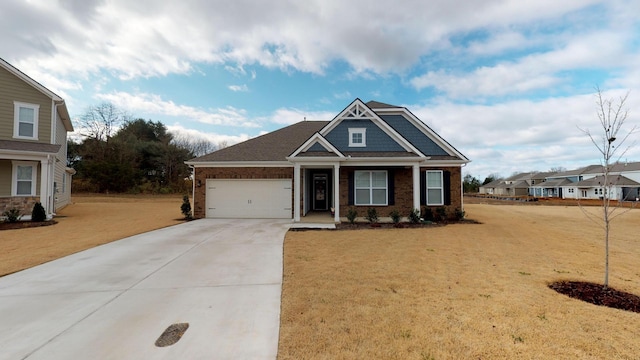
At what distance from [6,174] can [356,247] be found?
16.8 m

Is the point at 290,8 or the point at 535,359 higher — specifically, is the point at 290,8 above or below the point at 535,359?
above

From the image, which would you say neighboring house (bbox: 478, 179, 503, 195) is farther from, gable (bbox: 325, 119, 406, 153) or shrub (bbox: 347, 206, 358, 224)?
shrub (bbox: 347, 206, 358, 224)

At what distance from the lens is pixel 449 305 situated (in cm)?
401

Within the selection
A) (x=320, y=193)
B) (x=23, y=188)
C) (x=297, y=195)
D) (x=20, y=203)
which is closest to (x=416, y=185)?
(x=297, y=195)

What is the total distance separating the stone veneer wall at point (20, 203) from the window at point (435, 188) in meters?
19.2

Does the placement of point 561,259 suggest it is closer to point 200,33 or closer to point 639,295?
point 639,295

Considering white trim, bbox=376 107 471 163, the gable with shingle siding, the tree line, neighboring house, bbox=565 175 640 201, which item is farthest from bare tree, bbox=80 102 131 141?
neighboring house, bbox=565 175 640 201

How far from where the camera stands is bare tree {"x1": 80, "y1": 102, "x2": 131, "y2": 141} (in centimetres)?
3534

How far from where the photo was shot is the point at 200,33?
1196cm

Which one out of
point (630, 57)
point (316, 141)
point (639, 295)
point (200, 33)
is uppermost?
point (200, 33)

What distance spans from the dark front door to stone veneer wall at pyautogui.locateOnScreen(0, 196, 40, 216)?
45.9 ft

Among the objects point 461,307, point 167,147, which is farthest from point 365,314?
point 167,147

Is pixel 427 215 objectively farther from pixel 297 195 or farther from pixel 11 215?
pixel 11 215

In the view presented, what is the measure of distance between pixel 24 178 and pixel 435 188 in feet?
66.1
